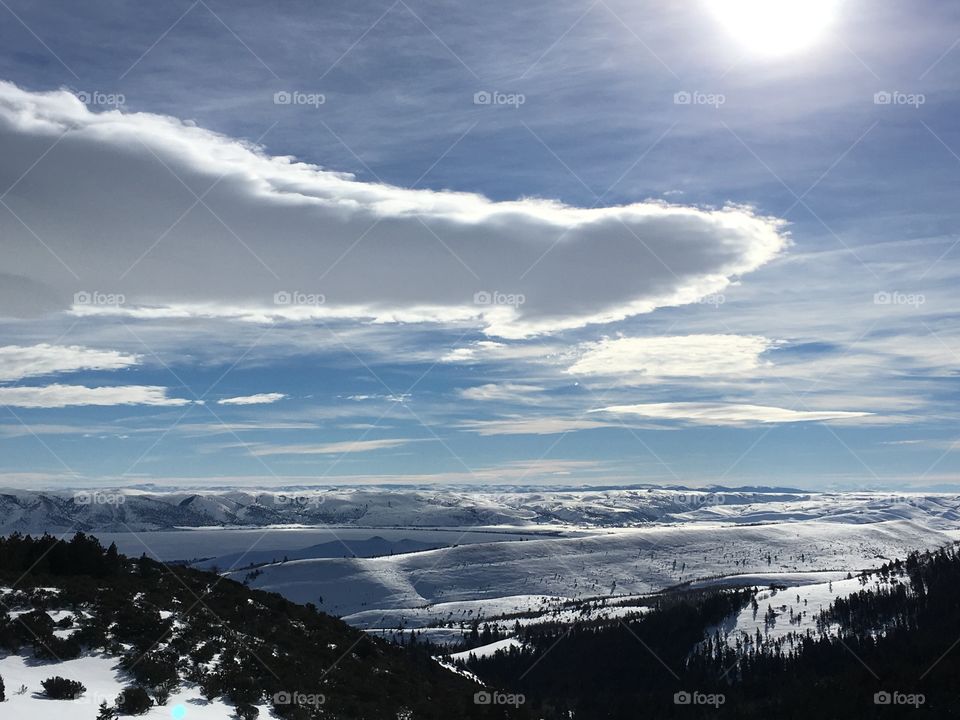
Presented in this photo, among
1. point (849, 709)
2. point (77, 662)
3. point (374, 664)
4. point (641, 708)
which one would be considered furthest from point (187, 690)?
point (641, 708)

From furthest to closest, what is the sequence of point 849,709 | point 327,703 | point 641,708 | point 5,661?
point 641,708, point 849,709, point 327,703, point 5,661

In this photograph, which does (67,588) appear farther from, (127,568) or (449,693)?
(449,693)

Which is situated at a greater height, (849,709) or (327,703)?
(327,703)

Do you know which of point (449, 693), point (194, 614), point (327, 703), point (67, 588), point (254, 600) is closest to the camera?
point (327, 703)

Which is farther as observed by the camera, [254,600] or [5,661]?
[254,600]

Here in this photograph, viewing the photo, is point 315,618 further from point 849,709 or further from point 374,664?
point 849,709

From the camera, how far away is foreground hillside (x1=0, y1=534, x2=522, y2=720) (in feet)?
77.0

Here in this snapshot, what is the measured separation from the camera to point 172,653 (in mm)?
27391

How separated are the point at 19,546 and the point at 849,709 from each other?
381 feet

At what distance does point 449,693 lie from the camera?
38188 millimetres

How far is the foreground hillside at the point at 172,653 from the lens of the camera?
23.5 metres

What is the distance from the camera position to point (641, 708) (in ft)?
573

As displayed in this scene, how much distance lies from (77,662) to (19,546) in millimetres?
17653

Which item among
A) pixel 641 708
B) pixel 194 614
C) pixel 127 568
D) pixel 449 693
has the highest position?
pixel 127 568
